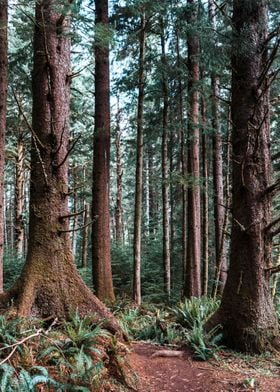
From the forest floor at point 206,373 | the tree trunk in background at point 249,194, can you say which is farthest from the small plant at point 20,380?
the tree trunk in background at point 249,194

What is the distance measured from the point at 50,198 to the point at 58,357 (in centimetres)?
215

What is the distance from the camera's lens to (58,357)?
3.80 metres

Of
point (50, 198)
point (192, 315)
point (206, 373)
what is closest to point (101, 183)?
point (50, 198)

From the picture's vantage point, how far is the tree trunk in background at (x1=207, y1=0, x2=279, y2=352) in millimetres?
5207

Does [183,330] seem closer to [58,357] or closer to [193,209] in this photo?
[58,357]

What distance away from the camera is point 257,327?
510 centimetres

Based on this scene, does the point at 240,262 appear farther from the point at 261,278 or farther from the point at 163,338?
the point at 163,338

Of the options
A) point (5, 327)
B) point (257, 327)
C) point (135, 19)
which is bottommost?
point (257, 327)

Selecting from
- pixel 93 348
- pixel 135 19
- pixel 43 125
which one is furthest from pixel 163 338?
pixel 135 19

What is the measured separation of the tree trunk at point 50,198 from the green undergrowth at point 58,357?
0.39 meters

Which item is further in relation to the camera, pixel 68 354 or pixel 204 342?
Result: pixel 204 342

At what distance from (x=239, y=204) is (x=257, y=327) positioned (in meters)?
1.75

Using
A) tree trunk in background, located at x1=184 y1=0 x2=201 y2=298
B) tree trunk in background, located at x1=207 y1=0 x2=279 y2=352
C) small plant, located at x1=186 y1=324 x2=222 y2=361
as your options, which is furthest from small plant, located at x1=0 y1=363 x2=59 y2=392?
tree trunk in background, located at x1=184 y1=0 x2=201 y2=298

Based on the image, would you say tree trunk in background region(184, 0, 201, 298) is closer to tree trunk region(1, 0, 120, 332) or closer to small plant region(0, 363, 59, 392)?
tree trunk region(1, 0, 120, 332)
